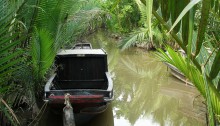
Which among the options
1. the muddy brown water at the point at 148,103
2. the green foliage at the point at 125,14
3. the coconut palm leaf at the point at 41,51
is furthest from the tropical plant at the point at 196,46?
the green foliage at the point at 125,14

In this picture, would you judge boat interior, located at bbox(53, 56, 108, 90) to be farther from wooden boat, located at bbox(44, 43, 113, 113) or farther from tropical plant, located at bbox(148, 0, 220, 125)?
tropical plant, located at bbox(148, 0, 220, 125)

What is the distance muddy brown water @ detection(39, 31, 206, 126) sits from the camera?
6.08 meters

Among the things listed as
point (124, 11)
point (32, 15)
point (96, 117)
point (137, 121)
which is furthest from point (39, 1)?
point (124, 11)

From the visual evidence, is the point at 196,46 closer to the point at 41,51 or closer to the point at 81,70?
the point at 41,51

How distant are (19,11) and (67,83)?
135 inches

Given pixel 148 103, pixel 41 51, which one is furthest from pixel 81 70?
pixel 41 51

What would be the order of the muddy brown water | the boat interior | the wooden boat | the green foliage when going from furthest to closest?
the green foliage < the boat interior < the wooden boat < the muddy brown water

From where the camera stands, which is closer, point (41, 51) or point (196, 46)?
point (196, 46)

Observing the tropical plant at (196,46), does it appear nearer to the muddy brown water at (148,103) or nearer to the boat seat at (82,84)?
the muddy brown water at (148,103)

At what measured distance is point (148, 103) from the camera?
7629mm

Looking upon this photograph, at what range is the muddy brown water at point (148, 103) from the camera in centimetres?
608

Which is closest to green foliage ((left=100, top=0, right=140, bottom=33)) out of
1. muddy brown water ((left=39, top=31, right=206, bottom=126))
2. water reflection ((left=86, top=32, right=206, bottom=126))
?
water reflection ((left=86, top=32, right=206, bottom=126))

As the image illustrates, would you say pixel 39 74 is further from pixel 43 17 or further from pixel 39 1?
pixel 39 1

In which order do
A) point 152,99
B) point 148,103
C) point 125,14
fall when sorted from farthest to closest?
point 125,14 < point 152,99 < point 148,103
